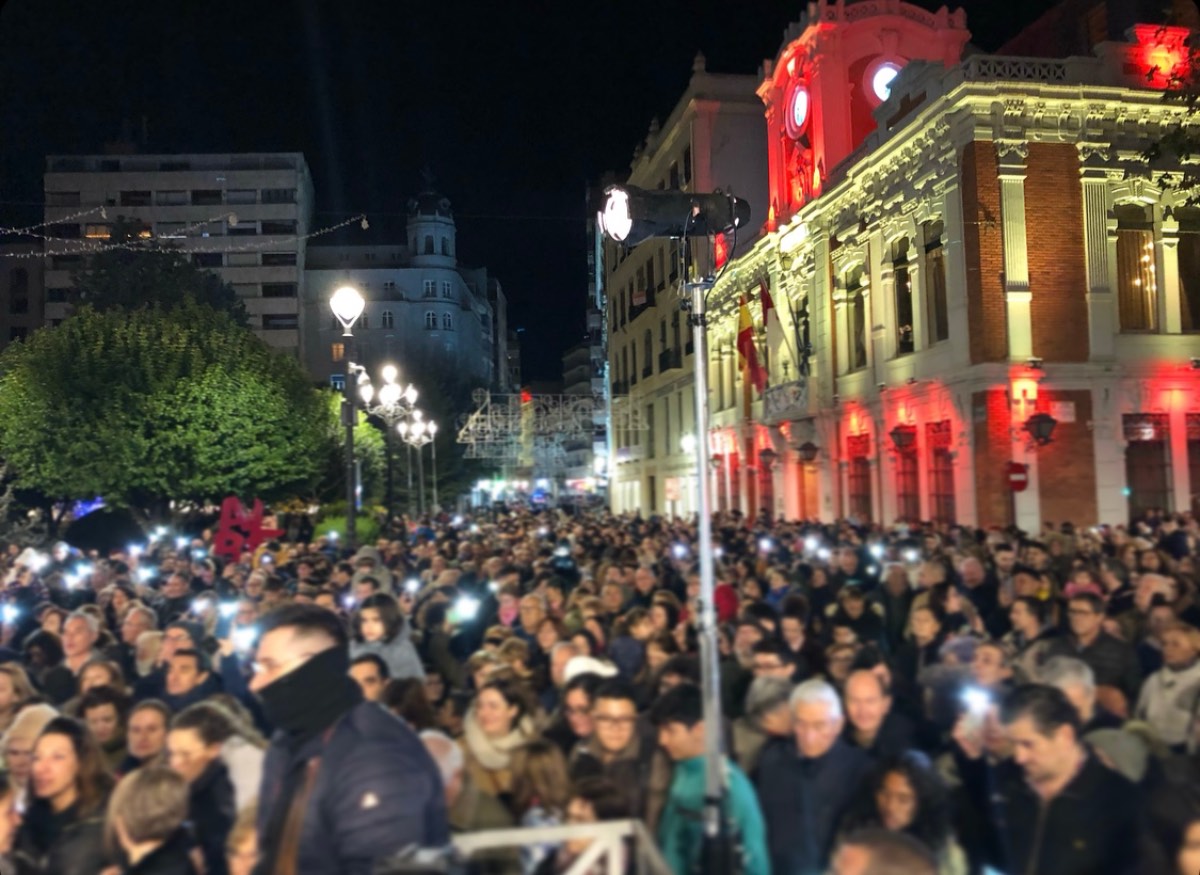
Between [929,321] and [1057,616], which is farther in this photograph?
[929,321]

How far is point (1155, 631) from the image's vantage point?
7.03 m

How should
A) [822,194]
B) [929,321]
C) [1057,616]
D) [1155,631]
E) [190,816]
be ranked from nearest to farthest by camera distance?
[190,816] → [1155,631] → [1057,616] → [929,321] → [822,194]

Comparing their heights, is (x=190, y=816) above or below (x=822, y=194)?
below

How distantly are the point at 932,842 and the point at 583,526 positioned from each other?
18414mm

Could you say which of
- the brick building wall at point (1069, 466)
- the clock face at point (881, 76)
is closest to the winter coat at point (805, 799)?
the brick building wall at point (1069, 466)

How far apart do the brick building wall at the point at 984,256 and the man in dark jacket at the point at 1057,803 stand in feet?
59.2

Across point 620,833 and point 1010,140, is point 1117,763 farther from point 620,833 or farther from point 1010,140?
point 1010,140

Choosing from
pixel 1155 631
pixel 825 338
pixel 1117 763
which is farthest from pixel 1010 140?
pixel 1117 763

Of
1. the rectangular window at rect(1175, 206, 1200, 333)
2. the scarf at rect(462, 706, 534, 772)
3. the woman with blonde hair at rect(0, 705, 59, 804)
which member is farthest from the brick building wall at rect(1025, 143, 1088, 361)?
the woman with blonde hair at rect(0, 705, 59, 804)

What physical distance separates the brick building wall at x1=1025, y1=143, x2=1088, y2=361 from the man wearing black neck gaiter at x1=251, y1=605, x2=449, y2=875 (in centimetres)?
2031

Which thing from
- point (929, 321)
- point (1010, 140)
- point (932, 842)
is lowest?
point (932, 842)

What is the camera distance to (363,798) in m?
3.43

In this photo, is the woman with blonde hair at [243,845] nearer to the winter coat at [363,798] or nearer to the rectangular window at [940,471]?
the winter coat at [363,798]

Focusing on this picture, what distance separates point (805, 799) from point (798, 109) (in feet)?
91.1
